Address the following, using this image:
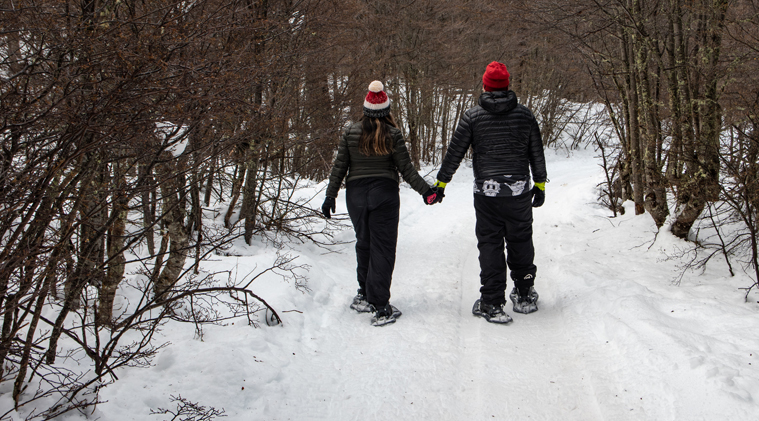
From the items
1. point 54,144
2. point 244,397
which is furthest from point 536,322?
point 54,144

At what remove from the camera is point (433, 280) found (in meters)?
5.35

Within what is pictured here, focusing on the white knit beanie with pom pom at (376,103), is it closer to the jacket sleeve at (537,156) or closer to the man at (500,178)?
the man at (500,178)

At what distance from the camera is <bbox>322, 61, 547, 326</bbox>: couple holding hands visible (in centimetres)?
417

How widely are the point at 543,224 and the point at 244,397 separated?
6.25m

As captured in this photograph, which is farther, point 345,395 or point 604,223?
point 604,223

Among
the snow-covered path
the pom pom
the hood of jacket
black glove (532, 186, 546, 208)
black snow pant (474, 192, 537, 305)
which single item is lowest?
the snow-covered path

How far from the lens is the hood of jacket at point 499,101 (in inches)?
162

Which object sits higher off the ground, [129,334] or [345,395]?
[129,334]

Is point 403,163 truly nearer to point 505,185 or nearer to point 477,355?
point 505,185

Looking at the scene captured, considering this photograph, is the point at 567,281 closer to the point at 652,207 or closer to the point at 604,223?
the point at 652,207

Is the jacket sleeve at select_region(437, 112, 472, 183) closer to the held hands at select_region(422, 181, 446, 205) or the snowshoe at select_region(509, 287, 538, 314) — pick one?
the held hands at select_region(422, 181, 446, 205)

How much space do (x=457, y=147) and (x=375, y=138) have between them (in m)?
0.79

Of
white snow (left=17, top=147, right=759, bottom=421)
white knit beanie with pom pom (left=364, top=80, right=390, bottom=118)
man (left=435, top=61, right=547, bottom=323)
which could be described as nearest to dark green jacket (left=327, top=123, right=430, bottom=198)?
white knit beanie with pom pom (left=364, top=80, right=390, bottom=118)

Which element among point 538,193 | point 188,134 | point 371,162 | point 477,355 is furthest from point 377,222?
point 188,134
